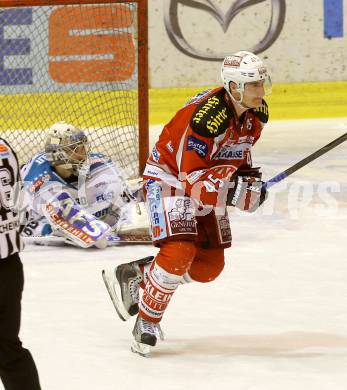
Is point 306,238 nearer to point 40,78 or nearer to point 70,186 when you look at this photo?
point 70,186

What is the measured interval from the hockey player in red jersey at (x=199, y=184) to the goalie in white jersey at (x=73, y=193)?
172 cm

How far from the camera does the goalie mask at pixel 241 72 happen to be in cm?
388

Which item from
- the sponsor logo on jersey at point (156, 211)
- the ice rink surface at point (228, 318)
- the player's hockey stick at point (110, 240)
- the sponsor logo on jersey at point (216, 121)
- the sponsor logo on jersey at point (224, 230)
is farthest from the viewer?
the player's hockey stick at point (110, 240)

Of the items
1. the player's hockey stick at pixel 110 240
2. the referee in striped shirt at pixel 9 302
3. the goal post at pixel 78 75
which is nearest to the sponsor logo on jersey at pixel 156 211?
the referee in striped shirt at pixel 9 302

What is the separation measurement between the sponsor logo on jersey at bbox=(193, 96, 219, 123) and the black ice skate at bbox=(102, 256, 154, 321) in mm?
647

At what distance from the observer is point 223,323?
4281 millimetres

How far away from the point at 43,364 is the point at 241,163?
1033 millimetres

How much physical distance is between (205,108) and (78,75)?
577cm

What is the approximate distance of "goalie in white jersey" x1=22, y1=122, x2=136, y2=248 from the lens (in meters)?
5.80

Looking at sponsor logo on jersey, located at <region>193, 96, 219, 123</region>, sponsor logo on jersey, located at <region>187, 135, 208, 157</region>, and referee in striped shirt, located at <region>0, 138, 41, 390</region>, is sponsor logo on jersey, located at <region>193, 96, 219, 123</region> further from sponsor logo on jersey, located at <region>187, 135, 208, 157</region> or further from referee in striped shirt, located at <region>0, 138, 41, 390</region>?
referee in striped shirt, located at <region>0, 138, 41, 390</region>

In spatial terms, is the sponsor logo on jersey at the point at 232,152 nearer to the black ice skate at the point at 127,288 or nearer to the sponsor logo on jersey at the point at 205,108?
the sponsor logo on jersey at the point at 205,108

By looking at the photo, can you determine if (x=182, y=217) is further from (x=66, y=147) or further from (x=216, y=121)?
(x=66, y=147)

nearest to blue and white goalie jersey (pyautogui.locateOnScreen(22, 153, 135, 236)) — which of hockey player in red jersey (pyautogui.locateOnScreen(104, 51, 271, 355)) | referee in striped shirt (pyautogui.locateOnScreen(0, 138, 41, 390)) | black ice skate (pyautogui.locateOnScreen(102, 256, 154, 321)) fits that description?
black ice skate (pyautogui.locateOnScreen(102, 256, 154, 321))

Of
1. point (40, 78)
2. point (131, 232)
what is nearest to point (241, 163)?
point (131, 232)
